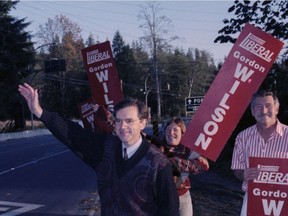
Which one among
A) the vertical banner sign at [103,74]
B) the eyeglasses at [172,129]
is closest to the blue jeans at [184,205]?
the eyeglasses at [172,129]

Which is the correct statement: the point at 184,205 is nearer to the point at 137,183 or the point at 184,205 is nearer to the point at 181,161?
the point at 181,161

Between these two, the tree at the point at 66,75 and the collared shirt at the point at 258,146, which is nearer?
the collared shirt at the point at 258,146

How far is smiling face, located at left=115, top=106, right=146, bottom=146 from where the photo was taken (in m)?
3.32

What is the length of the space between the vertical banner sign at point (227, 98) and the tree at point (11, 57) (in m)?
50.5

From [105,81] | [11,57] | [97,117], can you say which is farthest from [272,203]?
[11,57]

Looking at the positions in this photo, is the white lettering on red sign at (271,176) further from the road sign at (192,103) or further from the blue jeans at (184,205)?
the road sign at (192,103)

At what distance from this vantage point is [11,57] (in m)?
54.7

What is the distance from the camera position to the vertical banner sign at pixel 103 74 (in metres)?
6.61

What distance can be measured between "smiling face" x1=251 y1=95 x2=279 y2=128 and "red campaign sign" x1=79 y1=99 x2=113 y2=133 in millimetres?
2363

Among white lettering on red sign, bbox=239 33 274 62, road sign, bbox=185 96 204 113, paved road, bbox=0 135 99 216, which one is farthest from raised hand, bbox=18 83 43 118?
road sign, bbox=185 96 204 113

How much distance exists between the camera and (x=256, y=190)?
4.11 m

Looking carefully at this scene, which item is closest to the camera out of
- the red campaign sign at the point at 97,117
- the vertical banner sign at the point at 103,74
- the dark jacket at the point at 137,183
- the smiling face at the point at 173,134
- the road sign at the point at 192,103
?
the dark jacket at the point at 137,183

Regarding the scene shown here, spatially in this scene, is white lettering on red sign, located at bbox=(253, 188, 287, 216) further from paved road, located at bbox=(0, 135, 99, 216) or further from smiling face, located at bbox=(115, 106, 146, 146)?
paved road, located at bbox=(0, 135, 99, 216)

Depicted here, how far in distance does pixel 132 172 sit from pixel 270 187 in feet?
4.50
